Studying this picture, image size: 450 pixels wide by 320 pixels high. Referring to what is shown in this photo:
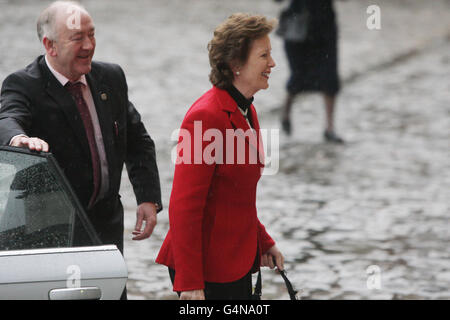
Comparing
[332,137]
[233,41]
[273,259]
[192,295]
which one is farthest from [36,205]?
[332,137]

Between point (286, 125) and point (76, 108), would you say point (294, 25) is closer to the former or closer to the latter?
point (286, 125)

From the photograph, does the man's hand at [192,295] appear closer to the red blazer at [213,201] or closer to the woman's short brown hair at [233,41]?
the red blazer at [213,201]

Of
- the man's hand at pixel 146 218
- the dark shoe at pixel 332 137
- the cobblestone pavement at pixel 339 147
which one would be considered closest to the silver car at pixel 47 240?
the man's hand at pixel 146 218

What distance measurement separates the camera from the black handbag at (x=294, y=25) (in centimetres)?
1032

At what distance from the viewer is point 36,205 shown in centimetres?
303

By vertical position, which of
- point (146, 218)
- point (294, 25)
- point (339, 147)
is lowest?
point (146, 218)

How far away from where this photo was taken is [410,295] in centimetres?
555

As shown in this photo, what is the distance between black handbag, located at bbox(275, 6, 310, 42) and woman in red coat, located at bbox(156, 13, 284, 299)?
7071 millimetres

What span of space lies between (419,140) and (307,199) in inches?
122

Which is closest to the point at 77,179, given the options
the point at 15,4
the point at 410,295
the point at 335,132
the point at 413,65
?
the point at 410,295

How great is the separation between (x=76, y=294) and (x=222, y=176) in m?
0.78

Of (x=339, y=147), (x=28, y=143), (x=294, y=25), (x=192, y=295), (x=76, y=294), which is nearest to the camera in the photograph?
(x=76, y=294)
